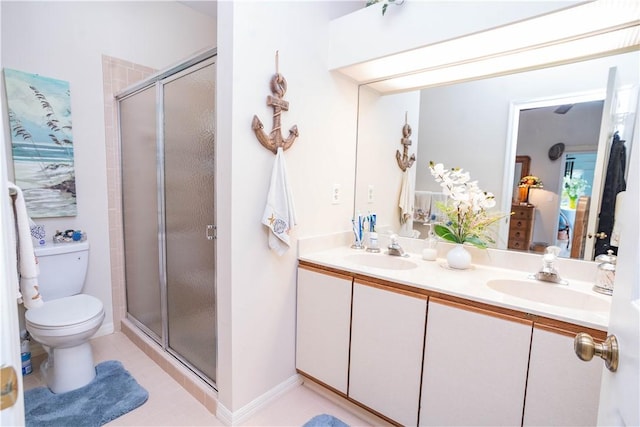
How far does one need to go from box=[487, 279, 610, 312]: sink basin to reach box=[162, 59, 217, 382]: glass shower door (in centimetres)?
151

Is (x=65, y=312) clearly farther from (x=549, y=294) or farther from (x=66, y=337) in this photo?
(x=549, y=294)

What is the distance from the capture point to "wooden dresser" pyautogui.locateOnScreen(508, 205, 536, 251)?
165 centimetres

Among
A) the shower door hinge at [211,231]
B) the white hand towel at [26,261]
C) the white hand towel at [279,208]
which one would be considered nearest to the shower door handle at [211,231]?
the shower door hinge at [211,231]

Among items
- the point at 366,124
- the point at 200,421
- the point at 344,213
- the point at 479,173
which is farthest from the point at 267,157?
the point at 200,421

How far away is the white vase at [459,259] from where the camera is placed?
5.37ft

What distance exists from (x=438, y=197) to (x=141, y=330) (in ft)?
7.68

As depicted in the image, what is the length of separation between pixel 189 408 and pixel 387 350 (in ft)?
3.79

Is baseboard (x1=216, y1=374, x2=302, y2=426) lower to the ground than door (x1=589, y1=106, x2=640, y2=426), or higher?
lower

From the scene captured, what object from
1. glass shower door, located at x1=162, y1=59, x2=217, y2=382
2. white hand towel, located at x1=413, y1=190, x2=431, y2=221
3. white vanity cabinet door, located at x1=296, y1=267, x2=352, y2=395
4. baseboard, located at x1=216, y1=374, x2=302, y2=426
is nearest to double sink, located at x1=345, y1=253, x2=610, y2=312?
white hand towel, located at x1=413, y1=190, x2=431, y2=221

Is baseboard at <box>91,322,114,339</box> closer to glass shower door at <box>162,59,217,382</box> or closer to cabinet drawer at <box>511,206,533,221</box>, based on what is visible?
glass shower door at <box>162,59,217,382</box>

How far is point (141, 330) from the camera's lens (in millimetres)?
2342

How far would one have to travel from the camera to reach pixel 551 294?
143cm

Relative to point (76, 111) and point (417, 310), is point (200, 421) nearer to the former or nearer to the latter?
point (417, 310)

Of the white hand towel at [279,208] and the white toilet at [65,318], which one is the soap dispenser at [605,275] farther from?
the white toilet at [65,318]
